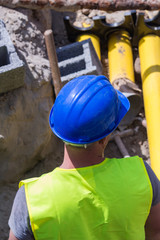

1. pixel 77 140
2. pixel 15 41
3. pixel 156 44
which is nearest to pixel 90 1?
pixel 15 41

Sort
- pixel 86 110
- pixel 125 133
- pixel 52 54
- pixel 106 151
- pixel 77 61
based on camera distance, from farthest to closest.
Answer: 1. pixel 125 133
2. pixel 106 151
3. pixel 77 61
4. pixel 52 54
5. pixel 86 110

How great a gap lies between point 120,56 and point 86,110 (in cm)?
338

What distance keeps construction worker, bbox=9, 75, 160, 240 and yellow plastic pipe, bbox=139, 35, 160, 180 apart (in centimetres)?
220

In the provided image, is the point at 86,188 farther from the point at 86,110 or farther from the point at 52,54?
the point at 52,54

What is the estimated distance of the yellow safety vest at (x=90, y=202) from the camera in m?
1.53

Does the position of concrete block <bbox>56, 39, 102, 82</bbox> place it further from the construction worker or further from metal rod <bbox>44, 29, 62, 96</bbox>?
the construction worker

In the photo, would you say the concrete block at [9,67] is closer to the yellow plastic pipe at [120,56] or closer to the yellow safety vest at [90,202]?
the yellow plastic pipe at [120,56]

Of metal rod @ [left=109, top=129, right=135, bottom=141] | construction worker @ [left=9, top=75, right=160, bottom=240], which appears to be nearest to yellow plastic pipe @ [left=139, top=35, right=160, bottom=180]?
metal rod @ [left=109, top=129, right=135, bottom=141]

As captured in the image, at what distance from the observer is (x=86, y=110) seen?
1561mm

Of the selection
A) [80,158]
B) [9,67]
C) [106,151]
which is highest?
[80,158]

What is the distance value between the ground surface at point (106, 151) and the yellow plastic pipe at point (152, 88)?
14.2 inches

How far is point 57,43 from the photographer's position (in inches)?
205

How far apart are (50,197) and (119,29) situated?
393 cm

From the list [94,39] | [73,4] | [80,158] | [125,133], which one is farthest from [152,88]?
[80,158]
